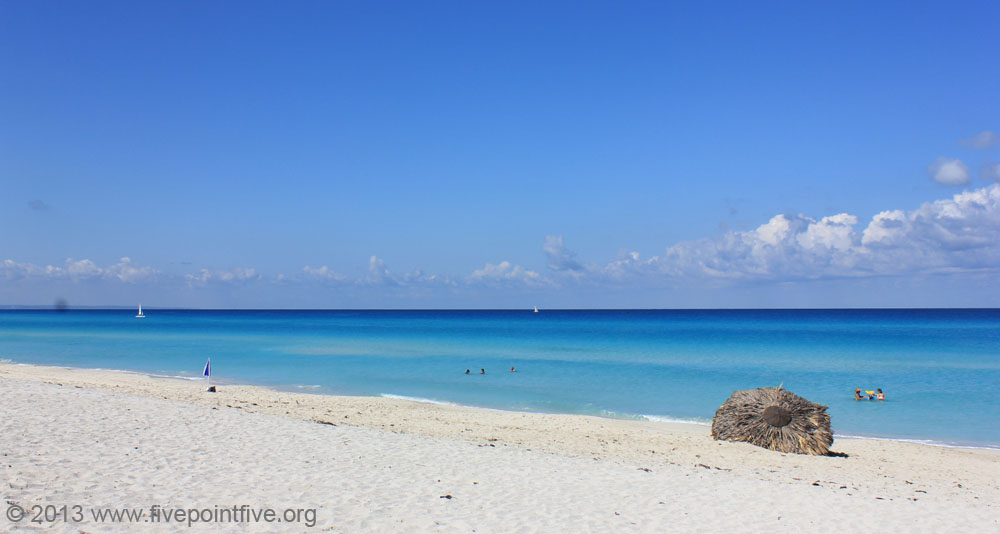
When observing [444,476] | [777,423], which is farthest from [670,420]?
[444,476]

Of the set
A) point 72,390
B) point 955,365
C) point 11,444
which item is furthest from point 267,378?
point 955,365

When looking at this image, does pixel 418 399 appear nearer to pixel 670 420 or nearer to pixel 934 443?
pixel 670 420

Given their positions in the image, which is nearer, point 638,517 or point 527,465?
point 638,517

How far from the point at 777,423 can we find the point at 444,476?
8.79 m

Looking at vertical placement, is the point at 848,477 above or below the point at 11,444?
below

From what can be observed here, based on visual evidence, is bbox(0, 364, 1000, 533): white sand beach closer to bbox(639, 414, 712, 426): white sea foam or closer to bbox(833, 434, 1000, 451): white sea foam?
bbox(833, 434, 1000, 451): white sea foam

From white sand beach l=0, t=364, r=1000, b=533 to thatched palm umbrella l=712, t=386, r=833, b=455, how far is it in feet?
1.48

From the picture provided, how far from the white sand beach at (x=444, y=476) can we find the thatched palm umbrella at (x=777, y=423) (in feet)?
1.48

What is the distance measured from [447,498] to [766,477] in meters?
6.09

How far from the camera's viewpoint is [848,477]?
11531 millimetres

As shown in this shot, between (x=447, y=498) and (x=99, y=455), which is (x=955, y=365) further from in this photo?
(x=99, y=455)

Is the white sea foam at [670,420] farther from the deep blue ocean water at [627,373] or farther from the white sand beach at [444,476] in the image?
the white sand beach at [444,476]

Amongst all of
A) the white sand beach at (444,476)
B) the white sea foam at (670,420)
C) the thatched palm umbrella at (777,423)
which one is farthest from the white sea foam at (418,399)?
the thatched palm umbrella at (777,423)

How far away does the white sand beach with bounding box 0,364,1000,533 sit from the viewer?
24.5 ft
